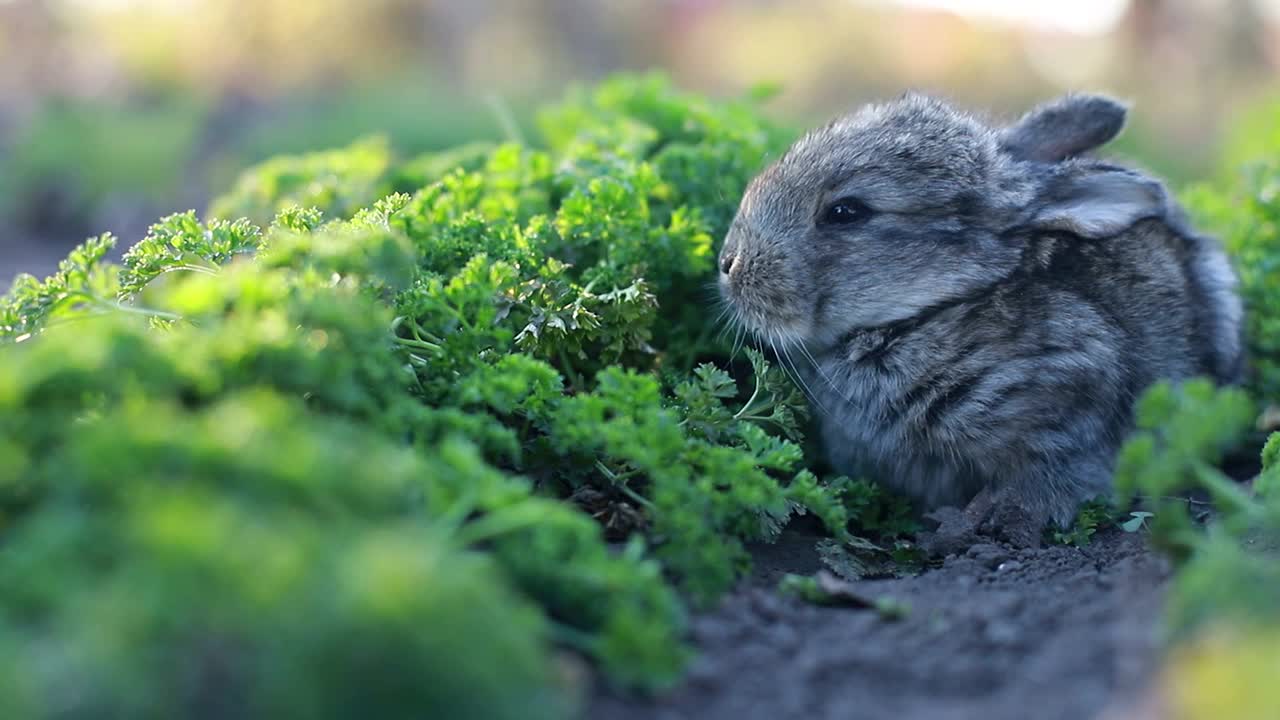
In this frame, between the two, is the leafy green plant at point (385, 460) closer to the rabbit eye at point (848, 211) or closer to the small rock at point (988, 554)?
the small rock at point (988, 554)

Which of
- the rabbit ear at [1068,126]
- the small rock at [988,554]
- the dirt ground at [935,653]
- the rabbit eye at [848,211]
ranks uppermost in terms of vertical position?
the rabbit ear at [1068,126]

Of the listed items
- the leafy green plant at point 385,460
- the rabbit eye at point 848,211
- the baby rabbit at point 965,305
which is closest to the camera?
the leafy green plant at point 385,460

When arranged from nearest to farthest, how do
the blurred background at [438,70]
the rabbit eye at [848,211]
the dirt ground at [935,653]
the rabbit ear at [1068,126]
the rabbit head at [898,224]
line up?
1. the dirt ground at [935,653]
2. the rabbit head at [898,224]
3. the rabbit eye at [848,211]
4. the rabbit ear at [1068,126]
5. the blurred background at [438,70]

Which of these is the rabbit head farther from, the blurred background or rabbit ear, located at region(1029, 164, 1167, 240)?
the blurred background

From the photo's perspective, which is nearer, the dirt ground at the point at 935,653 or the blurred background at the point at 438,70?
the dirt ground at the point at 935,653

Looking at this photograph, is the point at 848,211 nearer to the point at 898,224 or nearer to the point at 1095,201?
the point at 898,224

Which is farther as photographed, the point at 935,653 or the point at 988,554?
the point at 988,554

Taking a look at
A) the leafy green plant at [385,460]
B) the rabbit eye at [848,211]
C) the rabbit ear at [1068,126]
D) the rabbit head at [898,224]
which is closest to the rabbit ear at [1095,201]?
the rabbit head at [898,224]

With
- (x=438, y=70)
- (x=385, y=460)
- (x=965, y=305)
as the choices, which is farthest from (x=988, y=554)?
(x=438, y=70)
